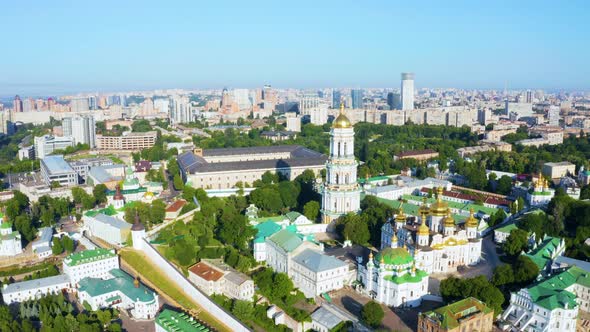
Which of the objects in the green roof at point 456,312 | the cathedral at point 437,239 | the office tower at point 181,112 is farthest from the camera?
the office tower at point 181,112

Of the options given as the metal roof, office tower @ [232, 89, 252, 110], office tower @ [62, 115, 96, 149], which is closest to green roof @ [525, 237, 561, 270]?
the metal roof

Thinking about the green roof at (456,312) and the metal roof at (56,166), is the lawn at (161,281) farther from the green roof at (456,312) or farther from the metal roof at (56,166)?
the metal roof at (56,166)

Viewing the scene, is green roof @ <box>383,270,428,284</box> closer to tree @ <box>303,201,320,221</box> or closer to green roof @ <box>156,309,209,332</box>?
green roof @ <box>156,309,209,332</box>

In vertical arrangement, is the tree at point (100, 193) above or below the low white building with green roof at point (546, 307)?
above

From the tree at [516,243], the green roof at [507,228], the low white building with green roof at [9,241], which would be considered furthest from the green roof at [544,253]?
the low white building with green roof at [9,241]

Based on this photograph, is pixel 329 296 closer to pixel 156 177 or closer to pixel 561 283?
pixel 561 283

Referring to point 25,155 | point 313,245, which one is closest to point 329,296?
point 313,245
